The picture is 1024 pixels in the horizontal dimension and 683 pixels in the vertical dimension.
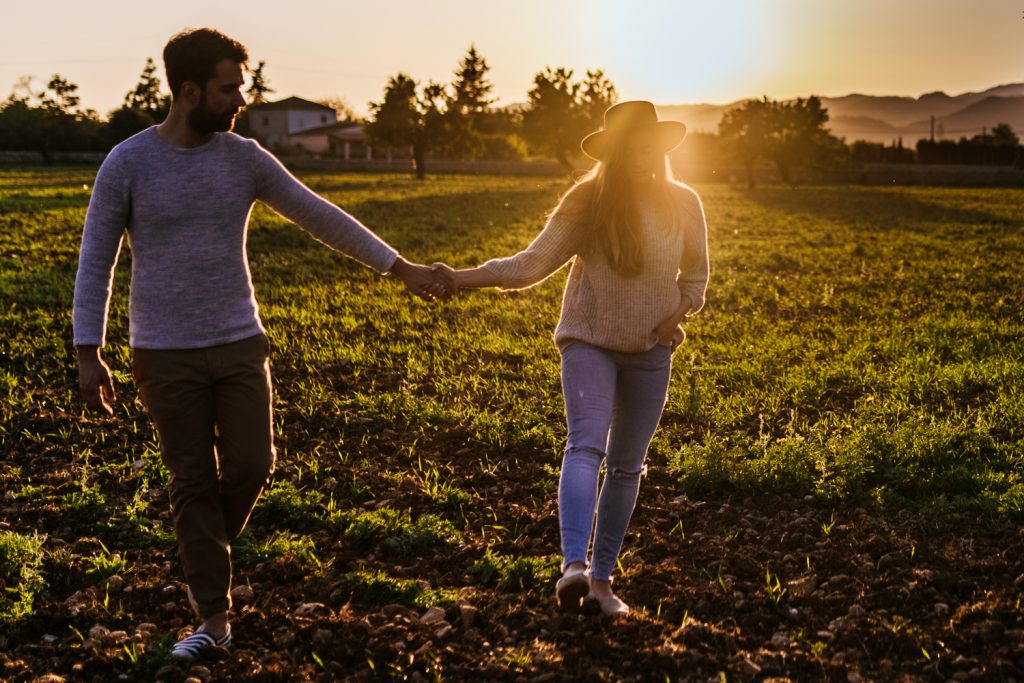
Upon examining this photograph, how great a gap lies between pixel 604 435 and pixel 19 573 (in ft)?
11.6

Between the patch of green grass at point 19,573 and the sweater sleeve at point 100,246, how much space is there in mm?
1712

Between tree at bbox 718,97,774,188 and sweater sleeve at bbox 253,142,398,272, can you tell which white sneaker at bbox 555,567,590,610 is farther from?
tree at bbox 718,97,774,188

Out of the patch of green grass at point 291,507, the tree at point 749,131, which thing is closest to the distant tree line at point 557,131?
the tree at point 749,131

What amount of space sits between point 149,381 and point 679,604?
2976 millimetres

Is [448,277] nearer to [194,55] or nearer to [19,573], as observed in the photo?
[194,55]

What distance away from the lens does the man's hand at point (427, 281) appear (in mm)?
5102

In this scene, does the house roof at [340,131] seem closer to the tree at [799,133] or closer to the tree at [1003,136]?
the tree at [799,133]

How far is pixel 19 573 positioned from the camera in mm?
5273

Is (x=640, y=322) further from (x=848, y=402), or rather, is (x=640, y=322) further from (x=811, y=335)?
(x=811, y=335)

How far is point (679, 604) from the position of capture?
16.4 ft

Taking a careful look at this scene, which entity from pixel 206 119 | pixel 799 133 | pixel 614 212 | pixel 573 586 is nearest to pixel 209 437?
pixel 206 119

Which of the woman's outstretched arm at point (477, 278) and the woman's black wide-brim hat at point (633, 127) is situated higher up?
the woman's black wide-brim hat at point (633, 127)

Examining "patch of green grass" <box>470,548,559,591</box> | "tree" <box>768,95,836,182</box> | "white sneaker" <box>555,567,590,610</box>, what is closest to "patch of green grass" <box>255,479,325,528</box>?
"patch of green grass" <box>470,548,559,591</box>

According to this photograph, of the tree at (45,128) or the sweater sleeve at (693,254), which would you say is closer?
the sweater sleeve at (693,254)
